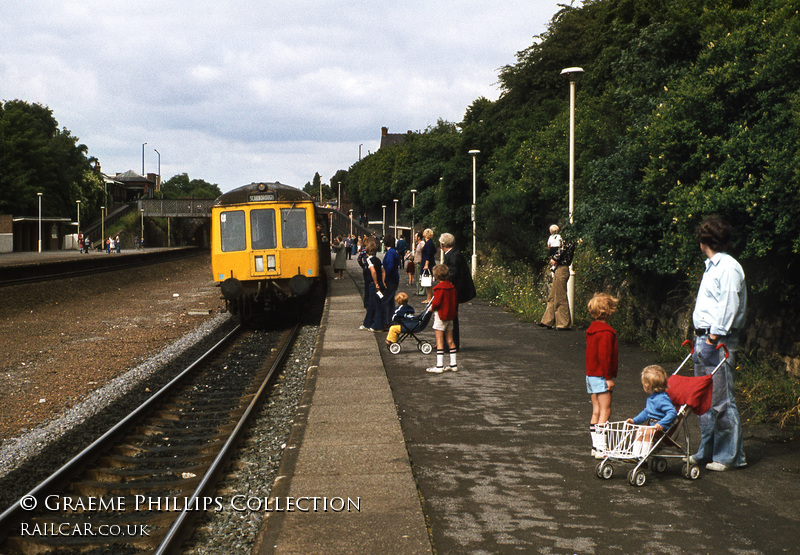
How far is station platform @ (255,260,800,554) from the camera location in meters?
4.34

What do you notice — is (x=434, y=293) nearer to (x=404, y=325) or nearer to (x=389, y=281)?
(x=404, y=325)

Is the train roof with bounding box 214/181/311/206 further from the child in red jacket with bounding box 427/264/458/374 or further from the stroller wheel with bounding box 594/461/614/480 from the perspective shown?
the stroller wheel with bounding box 594/461/614/480

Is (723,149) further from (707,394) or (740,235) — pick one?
(707,394)

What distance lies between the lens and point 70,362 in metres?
13.3

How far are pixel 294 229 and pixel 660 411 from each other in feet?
43.1

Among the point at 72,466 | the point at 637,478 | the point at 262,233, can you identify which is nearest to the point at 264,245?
the point at 262,233

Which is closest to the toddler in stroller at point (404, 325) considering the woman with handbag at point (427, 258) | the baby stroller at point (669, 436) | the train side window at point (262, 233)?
the woman with handbag at point (427, 258)

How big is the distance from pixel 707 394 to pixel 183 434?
16.4 ft

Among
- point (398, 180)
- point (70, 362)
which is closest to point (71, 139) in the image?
point (398, 180)

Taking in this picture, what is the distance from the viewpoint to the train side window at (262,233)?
17594 millimetres

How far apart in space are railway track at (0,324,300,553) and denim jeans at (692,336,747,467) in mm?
3373

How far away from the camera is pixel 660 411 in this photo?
547 cm

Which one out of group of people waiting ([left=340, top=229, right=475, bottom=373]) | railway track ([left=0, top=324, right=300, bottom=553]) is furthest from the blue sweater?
group of people waiting ([left=340, top=229, right=475, bottom=373])

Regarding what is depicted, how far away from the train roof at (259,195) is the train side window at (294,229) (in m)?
0.32
